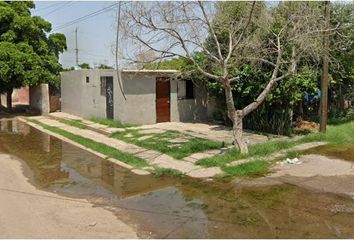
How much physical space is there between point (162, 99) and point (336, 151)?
8545 millimetres

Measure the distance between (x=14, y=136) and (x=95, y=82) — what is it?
4889mm

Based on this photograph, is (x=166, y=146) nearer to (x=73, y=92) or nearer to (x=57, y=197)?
(x=57, y=197)

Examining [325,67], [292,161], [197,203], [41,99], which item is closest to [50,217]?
[197,203]


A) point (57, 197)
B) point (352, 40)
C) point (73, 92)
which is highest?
point (352, 40)

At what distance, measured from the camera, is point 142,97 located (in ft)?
57.2

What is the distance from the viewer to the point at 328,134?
13.8m

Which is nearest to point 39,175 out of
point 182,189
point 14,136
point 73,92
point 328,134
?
point 182,189

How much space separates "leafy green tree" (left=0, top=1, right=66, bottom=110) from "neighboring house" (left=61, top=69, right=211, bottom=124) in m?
2.69

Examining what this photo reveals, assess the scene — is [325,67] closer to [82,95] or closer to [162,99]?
[162,99]

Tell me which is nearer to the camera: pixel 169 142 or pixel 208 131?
pixel 169 142

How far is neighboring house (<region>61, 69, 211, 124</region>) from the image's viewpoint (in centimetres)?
1716

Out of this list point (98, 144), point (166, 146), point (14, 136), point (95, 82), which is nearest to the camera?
point (166, 146)

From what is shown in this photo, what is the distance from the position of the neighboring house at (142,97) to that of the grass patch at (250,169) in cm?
736

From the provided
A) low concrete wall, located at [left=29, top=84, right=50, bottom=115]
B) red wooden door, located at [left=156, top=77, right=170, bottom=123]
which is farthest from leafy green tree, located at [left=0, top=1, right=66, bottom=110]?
red wooden door, located at [left=156, top=77, right=170, bottom=123]
